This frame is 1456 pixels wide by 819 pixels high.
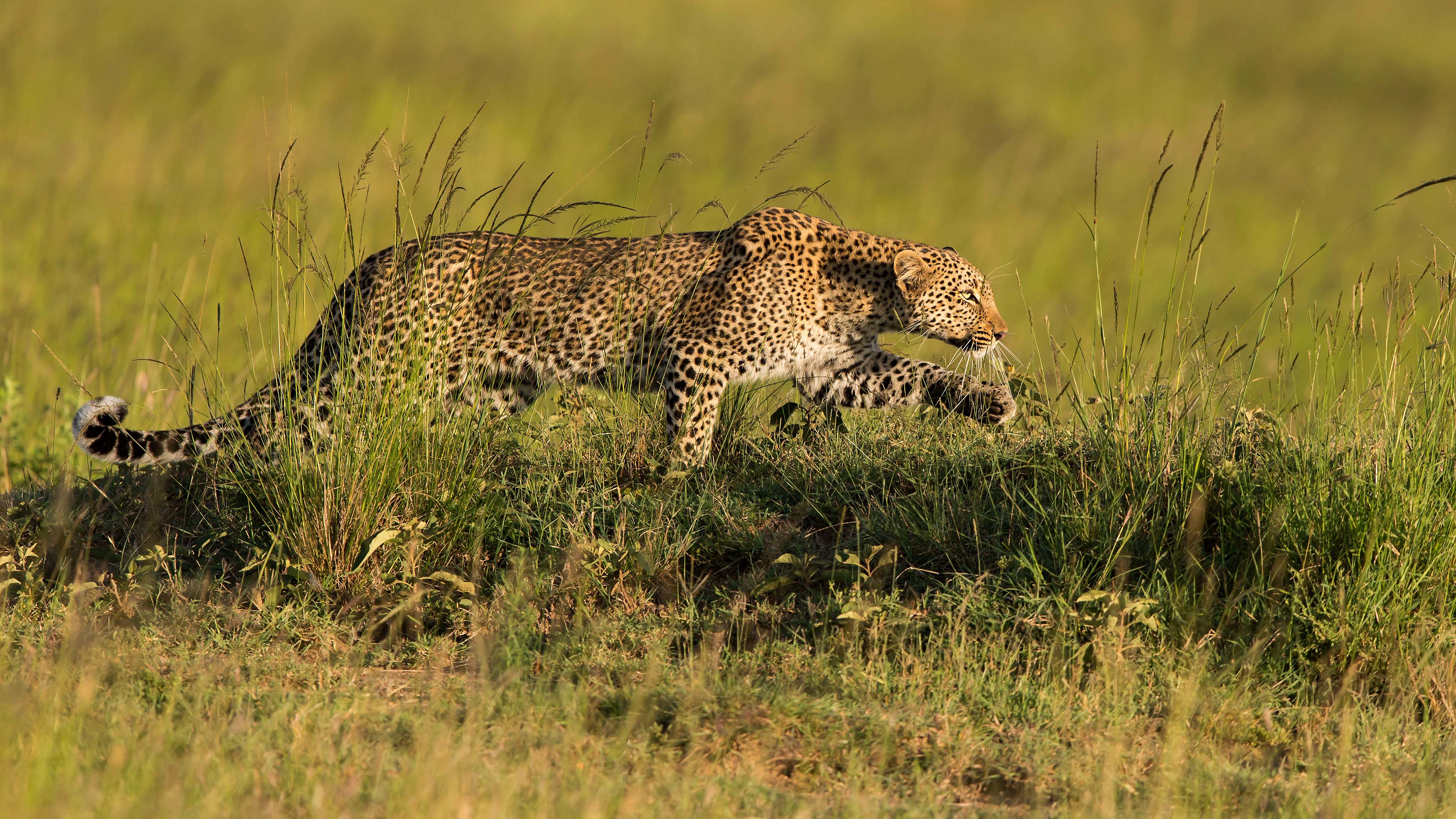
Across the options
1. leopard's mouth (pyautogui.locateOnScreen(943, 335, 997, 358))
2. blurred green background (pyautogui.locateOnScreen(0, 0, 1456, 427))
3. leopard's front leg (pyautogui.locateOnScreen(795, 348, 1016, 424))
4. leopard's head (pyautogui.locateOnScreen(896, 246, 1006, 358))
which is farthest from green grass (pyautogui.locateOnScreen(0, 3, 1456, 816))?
blurred green background (pyautogui.locateOnScreen(0, 0, 1456, 427))

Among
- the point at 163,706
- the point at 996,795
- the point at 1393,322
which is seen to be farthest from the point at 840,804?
the point at 1393,322

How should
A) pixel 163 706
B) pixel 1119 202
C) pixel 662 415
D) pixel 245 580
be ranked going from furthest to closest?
1. pixel 1119 202
2. pixel 662 415
3. pixel 245 580
4. pixel 163 706

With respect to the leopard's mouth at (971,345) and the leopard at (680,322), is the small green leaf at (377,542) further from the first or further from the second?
the leopard's mouth at (971,345)

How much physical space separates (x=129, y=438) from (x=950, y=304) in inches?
146

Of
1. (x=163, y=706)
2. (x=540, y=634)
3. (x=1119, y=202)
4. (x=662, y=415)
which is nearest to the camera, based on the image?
(x=163, y=706)

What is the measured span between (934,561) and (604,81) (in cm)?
1205

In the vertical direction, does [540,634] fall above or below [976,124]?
below

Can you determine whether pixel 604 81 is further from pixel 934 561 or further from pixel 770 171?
pixel 934 561

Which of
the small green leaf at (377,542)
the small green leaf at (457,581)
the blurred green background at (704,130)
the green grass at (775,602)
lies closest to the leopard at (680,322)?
the green grass at (775,602)

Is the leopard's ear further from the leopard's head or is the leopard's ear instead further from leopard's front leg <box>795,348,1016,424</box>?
leopard's front leg <box>795,348,1016,424</box>

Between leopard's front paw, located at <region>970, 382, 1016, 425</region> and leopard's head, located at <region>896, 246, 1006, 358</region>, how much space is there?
278mm

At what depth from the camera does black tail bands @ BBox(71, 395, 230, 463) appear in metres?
5.62

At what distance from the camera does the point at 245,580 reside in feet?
17.7

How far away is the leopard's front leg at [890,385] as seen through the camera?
263 inches
